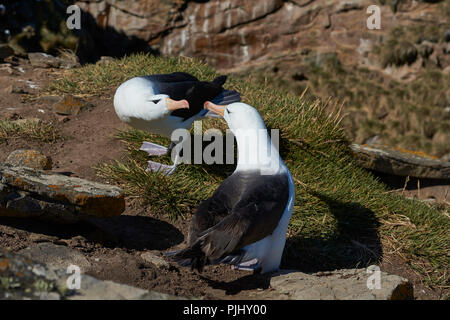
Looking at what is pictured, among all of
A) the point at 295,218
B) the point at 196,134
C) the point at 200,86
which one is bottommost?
the point at 295,218

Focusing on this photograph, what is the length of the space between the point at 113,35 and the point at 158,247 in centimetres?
1102

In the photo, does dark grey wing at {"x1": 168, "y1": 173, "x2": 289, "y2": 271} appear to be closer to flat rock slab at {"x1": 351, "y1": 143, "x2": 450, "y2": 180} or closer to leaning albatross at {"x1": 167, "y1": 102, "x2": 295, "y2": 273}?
leaning albatross at {"x1": 167, "y1": 102, "x2": 295, "y2": 273}

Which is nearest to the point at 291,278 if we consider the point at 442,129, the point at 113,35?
the point at 442,129

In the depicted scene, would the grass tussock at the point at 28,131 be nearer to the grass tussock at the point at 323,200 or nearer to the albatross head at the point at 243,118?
the grass tussock at the point at 323,200

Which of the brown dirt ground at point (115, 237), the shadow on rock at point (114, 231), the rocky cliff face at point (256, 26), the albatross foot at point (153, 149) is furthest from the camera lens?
the rocky cliff face at point (256, 26)

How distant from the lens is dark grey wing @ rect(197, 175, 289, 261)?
9.87 ft

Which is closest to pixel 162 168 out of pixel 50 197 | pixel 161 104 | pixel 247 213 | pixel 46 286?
pixel 161 104

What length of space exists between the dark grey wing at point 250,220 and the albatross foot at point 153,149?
1.96 m

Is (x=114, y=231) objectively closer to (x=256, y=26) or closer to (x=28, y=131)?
(x=28, y=131)

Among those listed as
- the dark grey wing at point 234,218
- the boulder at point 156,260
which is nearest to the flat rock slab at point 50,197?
the boulder at point 156,260

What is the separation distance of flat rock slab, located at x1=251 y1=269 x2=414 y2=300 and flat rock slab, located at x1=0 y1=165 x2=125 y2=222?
132cm

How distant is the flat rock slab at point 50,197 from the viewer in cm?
343

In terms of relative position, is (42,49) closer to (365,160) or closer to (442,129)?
(365,160)

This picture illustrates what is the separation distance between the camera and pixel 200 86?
5.19 meters
